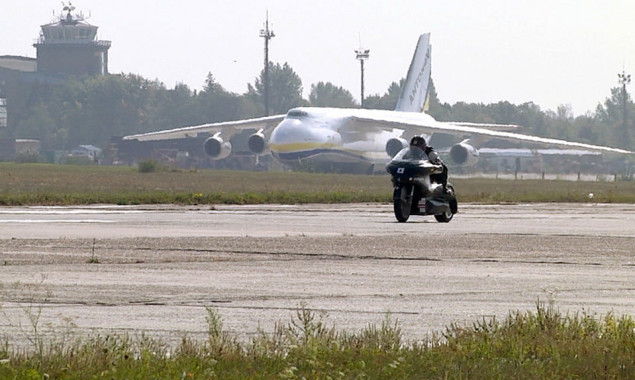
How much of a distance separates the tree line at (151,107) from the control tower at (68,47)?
32.2ft

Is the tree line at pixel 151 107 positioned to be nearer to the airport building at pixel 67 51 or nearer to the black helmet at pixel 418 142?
the airport building at pixel 67 51

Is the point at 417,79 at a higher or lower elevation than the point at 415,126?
higher

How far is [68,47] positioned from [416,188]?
152778 millimetres

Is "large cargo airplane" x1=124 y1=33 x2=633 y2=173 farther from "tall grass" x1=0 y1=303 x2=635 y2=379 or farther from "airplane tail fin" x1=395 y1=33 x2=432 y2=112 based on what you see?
"tall grass" x1=0 y1=303 x2=635 y2=379

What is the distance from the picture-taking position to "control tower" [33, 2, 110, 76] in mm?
174250

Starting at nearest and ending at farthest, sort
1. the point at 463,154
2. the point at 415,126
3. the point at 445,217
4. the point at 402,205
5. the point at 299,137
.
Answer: the point at 402,205
the point at 445,217
the point at 463,154
the point at 299,137
the point at 415,126

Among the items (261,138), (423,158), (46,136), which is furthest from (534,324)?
(46,136)

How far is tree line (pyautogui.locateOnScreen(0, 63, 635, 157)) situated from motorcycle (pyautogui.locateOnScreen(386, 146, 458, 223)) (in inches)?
4226

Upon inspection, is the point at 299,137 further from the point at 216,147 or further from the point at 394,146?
the point at 394,146

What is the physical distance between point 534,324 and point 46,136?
146 metres

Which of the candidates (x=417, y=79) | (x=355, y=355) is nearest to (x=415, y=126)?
(x=417, y=79)

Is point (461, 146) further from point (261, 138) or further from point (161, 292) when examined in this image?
point (161, 292)

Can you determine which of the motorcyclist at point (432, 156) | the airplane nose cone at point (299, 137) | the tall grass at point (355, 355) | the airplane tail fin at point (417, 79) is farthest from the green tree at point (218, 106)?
the tall grass at point (355, 355)

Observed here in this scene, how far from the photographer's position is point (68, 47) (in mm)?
174250
